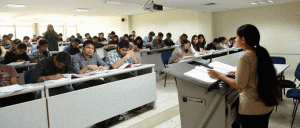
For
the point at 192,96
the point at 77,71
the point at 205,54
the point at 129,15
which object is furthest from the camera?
the point at 129,15

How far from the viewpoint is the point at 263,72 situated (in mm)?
1562

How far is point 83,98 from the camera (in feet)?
8.76

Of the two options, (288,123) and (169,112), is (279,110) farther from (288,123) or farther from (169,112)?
(169,112)

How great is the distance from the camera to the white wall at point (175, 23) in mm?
9547

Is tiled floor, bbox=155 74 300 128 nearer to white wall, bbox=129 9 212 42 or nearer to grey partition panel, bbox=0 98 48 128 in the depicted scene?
grey partition panel, bbox=0 98 48 128

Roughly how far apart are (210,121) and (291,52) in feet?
23.7

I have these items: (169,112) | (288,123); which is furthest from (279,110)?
(169,112)

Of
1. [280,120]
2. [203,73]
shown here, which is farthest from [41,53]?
[280,120]

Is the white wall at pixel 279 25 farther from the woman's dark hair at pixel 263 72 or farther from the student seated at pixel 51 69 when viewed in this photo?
the student seated at pixel 51 69

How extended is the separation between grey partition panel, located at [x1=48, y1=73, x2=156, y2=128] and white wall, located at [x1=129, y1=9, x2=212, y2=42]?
21.5 feet

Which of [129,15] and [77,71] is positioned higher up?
[129,15]

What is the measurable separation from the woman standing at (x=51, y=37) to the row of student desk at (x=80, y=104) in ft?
Result: 12.5

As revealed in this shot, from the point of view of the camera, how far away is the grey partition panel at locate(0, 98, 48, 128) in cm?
206

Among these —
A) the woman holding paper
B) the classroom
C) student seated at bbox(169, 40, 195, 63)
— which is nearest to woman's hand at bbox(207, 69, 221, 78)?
the classroom
